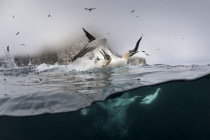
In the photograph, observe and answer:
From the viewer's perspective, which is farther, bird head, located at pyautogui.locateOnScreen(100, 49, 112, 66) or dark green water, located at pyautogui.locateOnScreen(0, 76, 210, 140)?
bird head, located at pyautogui.locateOnScreen(100, 49, 112, 66)

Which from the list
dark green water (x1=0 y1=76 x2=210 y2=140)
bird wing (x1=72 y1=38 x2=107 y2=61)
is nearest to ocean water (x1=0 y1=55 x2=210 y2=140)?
dark green water (x1=0 y1=76 x2=210 y2=140)

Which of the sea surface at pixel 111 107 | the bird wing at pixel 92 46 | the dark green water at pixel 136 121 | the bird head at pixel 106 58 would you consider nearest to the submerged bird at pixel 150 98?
the sea surface at pixel 111 107

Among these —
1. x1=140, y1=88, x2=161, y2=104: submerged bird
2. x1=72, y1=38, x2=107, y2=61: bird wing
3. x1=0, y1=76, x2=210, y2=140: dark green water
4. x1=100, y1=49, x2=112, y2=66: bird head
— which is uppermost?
x1=72, y1=38, x2=107, y2=61: bird wing

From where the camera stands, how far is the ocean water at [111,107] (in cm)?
1617

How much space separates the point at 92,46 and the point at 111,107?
7213 mm

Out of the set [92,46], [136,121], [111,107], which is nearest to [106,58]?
[92,46]

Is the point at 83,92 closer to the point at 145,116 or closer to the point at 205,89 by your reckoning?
the point at 145,116

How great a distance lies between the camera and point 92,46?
23.8 meters

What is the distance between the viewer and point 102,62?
24.5 meters

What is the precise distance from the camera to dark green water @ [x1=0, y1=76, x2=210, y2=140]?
56.7ft

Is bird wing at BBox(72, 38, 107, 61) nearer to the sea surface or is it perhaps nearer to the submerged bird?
the sea surface

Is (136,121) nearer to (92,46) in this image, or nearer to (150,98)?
(150,98)

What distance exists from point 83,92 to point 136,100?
2720mm

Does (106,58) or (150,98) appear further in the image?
(106,58)
